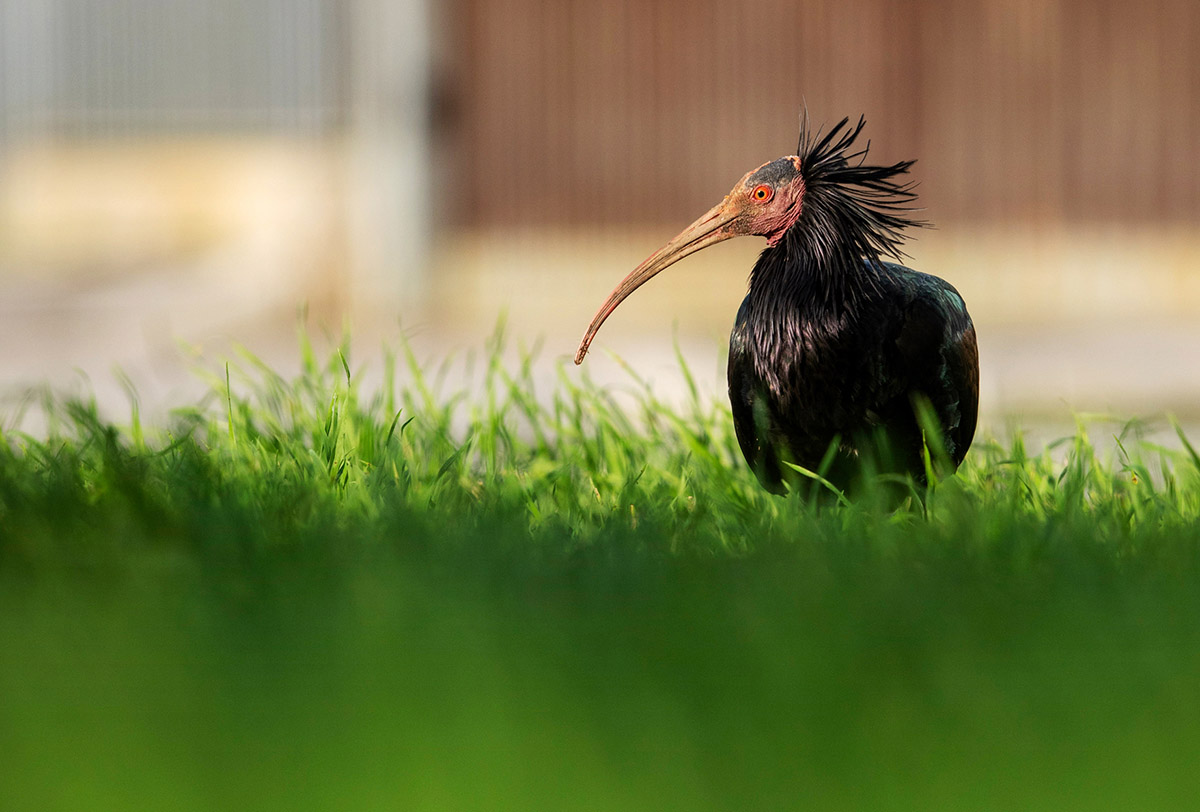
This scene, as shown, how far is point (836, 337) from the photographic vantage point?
10.8 feet

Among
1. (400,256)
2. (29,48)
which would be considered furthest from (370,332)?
(29,48)

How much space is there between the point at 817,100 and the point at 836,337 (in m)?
8.04

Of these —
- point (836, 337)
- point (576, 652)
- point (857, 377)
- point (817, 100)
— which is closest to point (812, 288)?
point (836, 337)

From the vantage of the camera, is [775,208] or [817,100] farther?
[817,100]

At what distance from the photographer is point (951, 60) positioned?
10633 mm

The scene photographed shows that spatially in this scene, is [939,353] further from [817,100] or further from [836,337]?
[817,100]

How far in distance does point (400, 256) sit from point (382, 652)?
8868mm

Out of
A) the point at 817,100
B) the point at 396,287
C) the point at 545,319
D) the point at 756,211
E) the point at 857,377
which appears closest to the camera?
the point at 857,377

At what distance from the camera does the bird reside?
10.8ft

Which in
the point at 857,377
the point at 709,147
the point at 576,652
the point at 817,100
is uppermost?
the point at 817,100

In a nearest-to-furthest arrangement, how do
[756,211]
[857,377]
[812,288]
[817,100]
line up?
[857,377] < [812,288] < [756,211] < [817,100]

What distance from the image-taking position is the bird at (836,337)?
329cm

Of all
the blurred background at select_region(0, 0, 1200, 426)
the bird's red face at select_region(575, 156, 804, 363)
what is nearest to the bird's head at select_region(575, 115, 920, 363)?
the bird's red face at select_region(575, 156, 804, 363)

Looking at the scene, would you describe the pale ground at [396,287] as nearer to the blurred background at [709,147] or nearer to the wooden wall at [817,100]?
the blurred background at [709,147]
